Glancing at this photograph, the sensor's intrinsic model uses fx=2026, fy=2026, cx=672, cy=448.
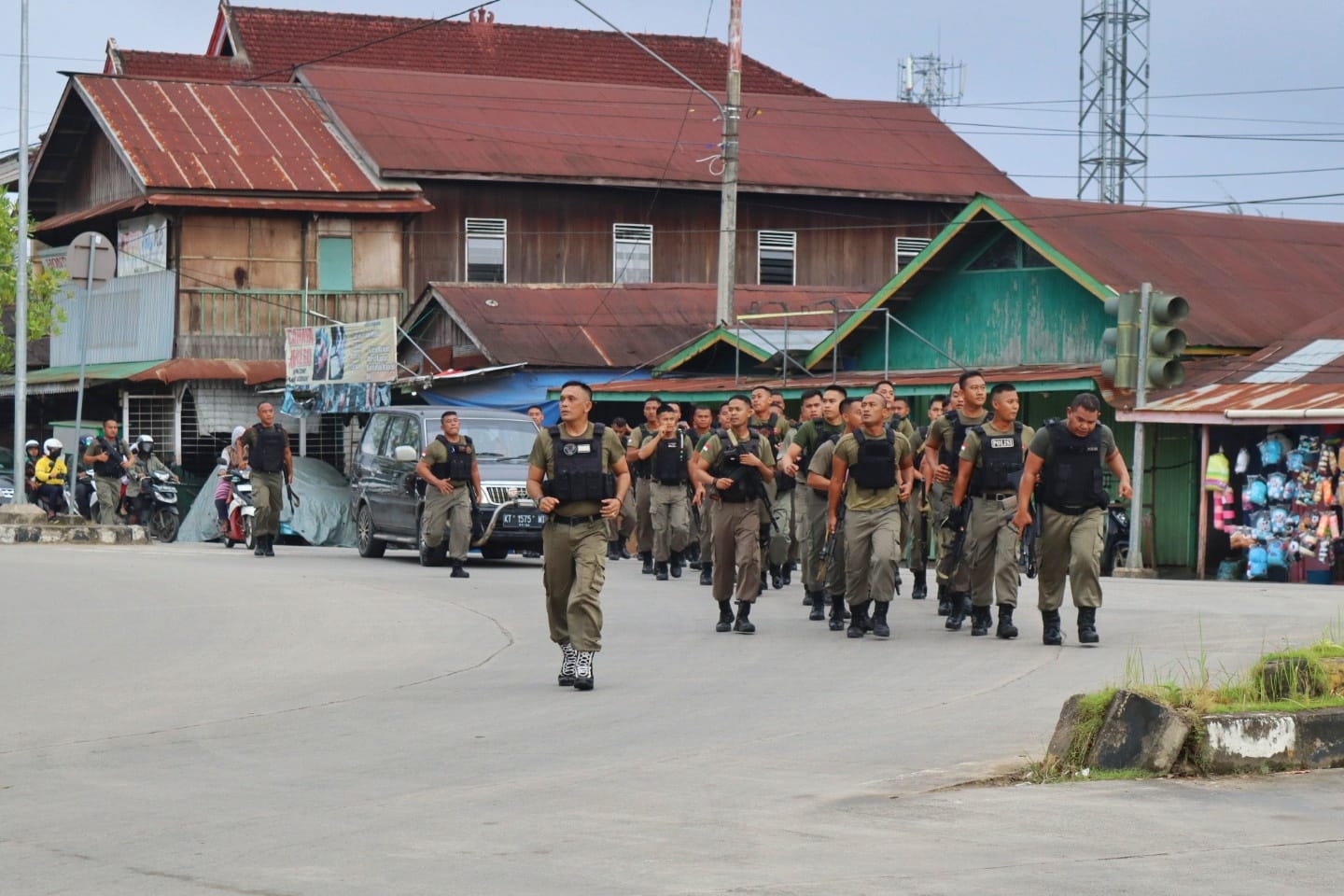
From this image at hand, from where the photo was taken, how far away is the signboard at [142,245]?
127 feet

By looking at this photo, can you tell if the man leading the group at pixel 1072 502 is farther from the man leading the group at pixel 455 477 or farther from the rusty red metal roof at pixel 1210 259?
the rusty red metal roof at pixel 1210 259

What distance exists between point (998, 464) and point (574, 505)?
378 centimetres

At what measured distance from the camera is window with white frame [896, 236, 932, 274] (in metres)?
44.0

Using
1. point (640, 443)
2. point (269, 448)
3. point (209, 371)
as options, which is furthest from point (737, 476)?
point (209, 371)

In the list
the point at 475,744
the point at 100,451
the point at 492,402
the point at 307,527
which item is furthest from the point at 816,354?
the point at 475,744

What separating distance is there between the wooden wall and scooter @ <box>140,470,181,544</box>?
9.65 m

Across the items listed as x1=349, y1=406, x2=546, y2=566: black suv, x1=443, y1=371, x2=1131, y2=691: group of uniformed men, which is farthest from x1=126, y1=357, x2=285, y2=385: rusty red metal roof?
x1=443, y1=371, x2=1131, y2=691: group of uniformed men

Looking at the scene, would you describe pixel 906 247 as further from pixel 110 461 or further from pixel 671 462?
pixel 671 462

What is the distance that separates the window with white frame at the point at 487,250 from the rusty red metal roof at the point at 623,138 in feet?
4.78

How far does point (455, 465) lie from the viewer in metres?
21.9

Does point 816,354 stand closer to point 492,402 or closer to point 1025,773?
point 492,402

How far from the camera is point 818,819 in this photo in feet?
25.8

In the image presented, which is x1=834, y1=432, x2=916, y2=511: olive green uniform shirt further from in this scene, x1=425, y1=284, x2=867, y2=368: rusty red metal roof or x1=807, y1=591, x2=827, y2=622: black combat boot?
x1=425, y1=284, x2=867, y2=368: rusty red metal roof

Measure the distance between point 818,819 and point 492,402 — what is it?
2712cm
